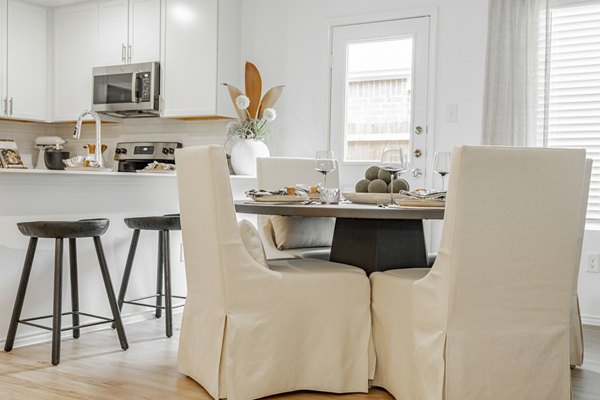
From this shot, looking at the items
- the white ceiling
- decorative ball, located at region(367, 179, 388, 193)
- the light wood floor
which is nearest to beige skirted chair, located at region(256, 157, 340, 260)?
decorative ball, located at region(367, 179, 388, 193)

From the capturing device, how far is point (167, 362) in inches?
125

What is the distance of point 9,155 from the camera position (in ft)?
19.6

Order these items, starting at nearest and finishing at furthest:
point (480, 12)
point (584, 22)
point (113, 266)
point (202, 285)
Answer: point (202, 285) < point (113, 266) < point (584, 22) < point (480, 12)

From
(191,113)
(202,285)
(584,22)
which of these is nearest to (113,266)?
(202,285)

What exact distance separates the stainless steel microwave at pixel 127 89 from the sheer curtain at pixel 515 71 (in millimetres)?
2711

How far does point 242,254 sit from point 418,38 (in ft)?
9.20

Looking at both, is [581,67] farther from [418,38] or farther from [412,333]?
[412,333]

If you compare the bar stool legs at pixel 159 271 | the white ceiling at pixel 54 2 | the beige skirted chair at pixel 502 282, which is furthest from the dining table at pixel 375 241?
the white ceiling at pixel 54 2

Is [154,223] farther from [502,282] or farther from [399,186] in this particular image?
[502,282]

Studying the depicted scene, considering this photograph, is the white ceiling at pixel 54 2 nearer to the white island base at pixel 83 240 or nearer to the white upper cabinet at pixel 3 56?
the white upper cabinet at pixel 3 56

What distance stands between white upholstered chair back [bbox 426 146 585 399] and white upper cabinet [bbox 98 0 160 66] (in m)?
3.97

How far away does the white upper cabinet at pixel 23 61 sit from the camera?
19.6ft

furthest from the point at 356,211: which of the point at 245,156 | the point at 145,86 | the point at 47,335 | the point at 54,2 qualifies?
the point at 54,2

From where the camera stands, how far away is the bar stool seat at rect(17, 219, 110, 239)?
123 inches
